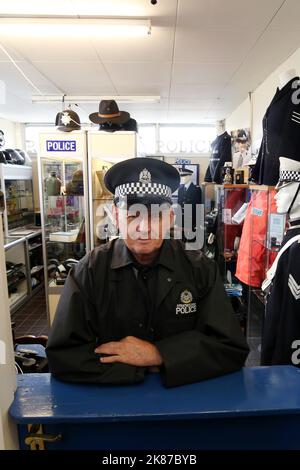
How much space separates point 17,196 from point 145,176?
5.18 m

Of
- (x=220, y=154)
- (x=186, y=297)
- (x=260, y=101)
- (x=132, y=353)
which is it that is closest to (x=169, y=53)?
(x=260, y=101)

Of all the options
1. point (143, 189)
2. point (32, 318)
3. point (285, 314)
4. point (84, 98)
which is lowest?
point (32, 318)

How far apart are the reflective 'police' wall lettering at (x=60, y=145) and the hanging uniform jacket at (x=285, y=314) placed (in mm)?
2540

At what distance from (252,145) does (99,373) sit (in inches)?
169

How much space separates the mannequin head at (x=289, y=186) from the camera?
164cm

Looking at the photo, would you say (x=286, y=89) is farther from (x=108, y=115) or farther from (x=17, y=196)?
(x=17, y=196)

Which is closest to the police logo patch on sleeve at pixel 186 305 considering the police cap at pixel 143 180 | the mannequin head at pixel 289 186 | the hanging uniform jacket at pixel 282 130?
the police cap at pixel 143 180

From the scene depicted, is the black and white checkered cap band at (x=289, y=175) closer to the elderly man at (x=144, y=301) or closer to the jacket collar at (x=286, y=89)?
the jacket collar at (x=286, y=89)

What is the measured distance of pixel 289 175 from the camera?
1.66 m

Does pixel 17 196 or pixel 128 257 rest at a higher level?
pixel 17 196

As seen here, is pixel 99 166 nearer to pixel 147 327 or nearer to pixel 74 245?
pixel 74 245

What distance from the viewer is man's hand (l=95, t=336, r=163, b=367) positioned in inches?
34.4

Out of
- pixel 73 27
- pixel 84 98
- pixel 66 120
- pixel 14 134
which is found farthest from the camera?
pixel 14 134
